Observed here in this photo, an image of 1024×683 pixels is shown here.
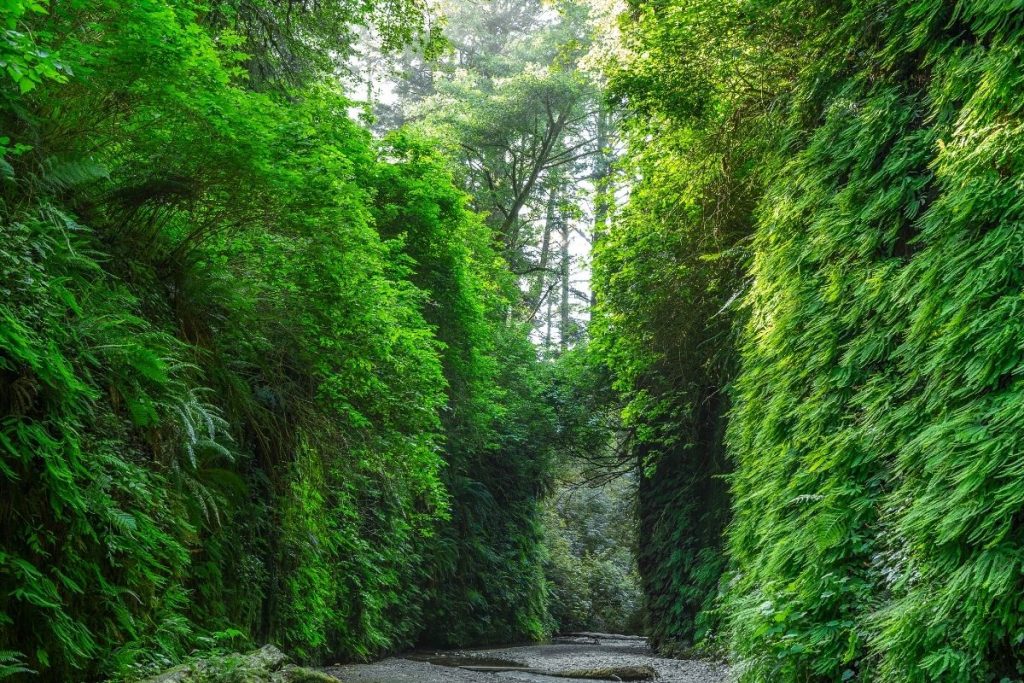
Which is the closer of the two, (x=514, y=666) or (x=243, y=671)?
(x=243, y=671)

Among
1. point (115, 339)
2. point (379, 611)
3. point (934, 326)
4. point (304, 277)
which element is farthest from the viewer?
point (379, 611)

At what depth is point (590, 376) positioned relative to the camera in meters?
19.7

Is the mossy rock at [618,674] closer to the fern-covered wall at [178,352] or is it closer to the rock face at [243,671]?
the fern-covered wall at [178,352]

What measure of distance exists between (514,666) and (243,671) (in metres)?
8.18

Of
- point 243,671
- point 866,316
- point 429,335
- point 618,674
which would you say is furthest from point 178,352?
point 618,674

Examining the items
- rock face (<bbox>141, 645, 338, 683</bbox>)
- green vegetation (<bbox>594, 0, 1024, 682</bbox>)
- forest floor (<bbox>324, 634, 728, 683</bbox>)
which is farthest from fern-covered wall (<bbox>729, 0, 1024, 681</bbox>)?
forest floor (<bbox>324, 634, 728, 683</bbox>)

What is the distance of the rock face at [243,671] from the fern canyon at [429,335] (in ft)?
0.11

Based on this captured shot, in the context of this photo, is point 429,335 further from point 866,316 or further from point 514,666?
point 514,666

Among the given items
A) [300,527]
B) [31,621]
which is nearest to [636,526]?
[300,527]

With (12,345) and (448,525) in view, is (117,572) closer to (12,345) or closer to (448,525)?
(12,345)

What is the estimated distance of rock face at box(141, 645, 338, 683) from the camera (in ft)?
16.4

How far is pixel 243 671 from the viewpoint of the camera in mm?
5574

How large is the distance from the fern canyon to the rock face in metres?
0.03

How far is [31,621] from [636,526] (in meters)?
14.4
